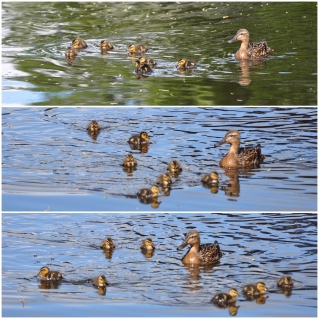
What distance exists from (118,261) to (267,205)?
1.83 meters

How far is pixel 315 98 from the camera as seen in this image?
432 inches

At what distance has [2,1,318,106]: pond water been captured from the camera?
1134cm

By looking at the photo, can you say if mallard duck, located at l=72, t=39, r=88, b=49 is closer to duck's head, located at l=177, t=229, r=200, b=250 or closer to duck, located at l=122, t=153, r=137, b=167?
duck, located at l=122, t=153, r=137, b=167

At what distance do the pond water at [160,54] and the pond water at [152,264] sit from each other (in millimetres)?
2070

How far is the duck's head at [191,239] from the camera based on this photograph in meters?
9.25

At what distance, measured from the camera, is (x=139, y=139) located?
35.1 feet

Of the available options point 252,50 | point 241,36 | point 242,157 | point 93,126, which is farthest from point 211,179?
point 241,36

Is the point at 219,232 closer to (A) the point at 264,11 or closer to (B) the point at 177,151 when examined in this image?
(B) the point at 177,151

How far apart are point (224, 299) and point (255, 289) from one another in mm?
463

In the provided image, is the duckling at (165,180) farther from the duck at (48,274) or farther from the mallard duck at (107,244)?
the duck at (48,274)

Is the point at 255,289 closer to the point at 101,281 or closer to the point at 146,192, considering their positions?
the point at 101,281

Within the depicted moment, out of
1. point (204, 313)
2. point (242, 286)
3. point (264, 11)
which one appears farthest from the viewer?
point (264, 11)

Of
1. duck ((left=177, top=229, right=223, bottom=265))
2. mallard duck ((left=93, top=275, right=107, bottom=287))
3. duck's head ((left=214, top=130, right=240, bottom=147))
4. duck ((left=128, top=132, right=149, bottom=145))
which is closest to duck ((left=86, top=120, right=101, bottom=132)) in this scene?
duck ((left=128, top=132, right=149, bottom=145))

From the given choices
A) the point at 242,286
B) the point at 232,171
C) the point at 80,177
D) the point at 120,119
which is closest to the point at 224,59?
the point at 120,119
